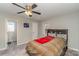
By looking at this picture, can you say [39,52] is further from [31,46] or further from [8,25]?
[8,25]

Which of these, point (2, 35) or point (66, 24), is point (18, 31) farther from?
point (66, 24)

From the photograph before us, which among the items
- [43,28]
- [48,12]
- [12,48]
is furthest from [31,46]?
[48,12]

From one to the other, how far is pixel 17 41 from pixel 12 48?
14 cm

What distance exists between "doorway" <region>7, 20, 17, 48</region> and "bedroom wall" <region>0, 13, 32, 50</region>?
0.05 metres

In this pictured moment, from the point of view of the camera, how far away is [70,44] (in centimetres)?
234

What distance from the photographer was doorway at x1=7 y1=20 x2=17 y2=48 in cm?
118

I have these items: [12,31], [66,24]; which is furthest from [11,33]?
[66,24]

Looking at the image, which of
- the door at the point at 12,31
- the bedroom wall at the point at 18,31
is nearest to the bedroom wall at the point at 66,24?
the bedroom wall at the point at 18,31

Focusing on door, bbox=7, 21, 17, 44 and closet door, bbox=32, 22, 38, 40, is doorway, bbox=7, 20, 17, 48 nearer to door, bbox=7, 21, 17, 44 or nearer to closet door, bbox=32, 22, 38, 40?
door, bbox=7, 21, 17, 44

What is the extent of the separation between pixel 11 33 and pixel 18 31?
124 millimetres

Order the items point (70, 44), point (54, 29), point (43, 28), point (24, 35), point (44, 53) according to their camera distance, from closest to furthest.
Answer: point (44, 53)
point (24, 35)
point (43, 28)
point (54, 29)
point (70, 44)

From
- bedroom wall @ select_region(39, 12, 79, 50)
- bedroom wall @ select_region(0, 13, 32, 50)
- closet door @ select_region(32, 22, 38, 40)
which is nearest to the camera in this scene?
bedroom wall @ select_region(0, 13, 32, 50)

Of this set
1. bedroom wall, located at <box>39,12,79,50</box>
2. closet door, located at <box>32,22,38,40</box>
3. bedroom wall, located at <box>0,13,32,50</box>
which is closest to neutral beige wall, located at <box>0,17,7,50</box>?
bedroom wall, located at <box>0,13,32,50</box>

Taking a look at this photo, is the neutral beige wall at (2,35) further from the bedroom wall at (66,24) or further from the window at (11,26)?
the bedroom wall at (66,24)
